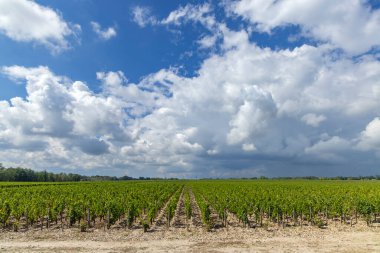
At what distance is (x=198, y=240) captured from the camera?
59.3ft

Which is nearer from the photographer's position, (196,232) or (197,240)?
(197,240)

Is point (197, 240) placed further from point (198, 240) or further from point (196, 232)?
point (196, 232)

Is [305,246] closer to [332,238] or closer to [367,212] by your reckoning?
[332,238]

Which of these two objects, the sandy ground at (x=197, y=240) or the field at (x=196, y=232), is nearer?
the sandy ground at (x=197, y=240)

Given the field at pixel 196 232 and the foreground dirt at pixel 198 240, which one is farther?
the field at pixel 196 232

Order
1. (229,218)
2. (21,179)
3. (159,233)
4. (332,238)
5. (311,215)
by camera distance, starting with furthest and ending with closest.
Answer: (21,179) < (229,218) < (311,215) < (159,233) < (332,238)

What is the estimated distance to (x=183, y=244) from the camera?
1708cm

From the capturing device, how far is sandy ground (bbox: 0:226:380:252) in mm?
16188

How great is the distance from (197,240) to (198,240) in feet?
0.18

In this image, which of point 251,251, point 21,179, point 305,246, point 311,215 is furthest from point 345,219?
point 21,179

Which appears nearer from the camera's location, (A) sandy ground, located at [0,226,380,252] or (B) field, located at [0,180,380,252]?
(A) sandy ground, located at [0,226,380,252]

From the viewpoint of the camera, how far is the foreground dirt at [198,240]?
53.1ft

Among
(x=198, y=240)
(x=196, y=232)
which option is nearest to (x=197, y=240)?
(x=198, y=240)

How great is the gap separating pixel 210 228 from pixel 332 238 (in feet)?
24.8
